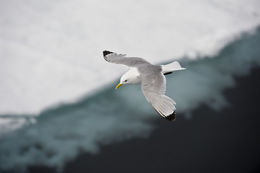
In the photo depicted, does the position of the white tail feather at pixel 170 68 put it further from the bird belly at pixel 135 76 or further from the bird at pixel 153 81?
the bird belly at pixel 135 76

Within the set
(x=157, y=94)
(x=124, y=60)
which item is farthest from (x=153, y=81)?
(x=124, y=60)

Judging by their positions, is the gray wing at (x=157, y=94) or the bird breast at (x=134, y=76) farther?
the bird breast at (x=134, y=76)

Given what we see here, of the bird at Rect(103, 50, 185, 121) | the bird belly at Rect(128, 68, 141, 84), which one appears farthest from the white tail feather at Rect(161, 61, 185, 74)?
the bird belly at Rect(128, 68, 141, 84)

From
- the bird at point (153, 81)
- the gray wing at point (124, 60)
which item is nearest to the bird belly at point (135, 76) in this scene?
the bird at point (153, 81)

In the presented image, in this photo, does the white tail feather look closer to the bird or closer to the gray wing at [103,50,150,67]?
the bird

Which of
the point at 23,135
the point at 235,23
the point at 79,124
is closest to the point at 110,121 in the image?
the point at 79,124

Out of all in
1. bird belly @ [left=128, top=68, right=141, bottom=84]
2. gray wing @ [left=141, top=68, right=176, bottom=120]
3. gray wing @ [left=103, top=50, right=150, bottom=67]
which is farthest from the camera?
gray wing @ [left=103, top=50, right=150, bottom=67]

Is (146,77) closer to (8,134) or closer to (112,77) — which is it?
(112,77)

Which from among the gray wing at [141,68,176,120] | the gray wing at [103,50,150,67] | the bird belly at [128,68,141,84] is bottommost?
the gray wing at [141,68,176,120]
